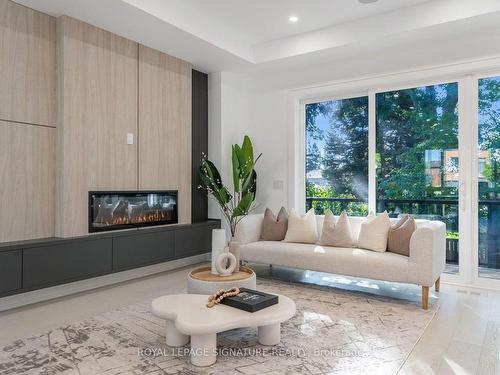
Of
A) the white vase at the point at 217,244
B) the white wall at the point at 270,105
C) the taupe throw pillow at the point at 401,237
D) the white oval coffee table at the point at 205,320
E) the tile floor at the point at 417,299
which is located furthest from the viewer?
the white wall at the point at 270,105

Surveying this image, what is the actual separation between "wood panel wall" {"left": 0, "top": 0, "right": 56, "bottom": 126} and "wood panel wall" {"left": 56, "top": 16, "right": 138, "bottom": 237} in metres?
0.10

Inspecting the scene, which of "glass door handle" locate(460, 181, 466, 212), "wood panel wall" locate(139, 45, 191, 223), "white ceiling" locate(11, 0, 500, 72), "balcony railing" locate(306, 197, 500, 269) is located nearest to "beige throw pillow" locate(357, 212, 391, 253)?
"balcony railing" locate(306, 197, 500, 269)

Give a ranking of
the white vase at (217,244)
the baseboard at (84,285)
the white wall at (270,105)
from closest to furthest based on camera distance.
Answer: the white vase at (217,244) → the baseboard at (84,285) → the white wall at (270,105)

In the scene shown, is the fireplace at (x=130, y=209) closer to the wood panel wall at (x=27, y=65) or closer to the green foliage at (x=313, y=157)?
the wood panel wall at (x=27, y=65)

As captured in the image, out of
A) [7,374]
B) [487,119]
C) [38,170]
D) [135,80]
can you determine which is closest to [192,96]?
[135,80]

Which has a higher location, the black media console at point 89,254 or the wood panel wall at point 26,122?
the wood panel wall at point 26,122

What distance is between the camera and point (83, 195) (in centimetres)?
392

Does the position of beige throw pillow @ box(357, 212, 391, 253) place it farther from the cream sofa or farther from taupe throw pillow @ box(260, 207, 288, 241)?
taupe throw pillow @ box(260, 207, 288, 241)

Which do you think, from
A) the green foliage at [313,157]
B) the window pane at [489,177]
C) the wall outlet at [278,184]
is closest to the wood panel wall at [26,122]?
the wall outlet at [278,184]

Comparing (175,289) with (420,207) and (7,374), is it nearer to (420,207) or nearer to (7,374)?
(7,374)

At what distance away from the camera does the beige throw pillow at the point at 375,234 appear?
3.80 m

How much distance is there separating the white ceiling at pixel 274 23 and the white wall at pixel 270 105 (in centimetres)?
24

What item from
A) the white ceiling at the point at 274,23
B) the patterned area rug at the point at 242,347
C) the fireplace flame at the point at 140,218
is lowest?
the patterned area rug at the point at 242,347

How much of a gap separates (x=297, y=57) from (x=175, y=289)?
328 centimetres
